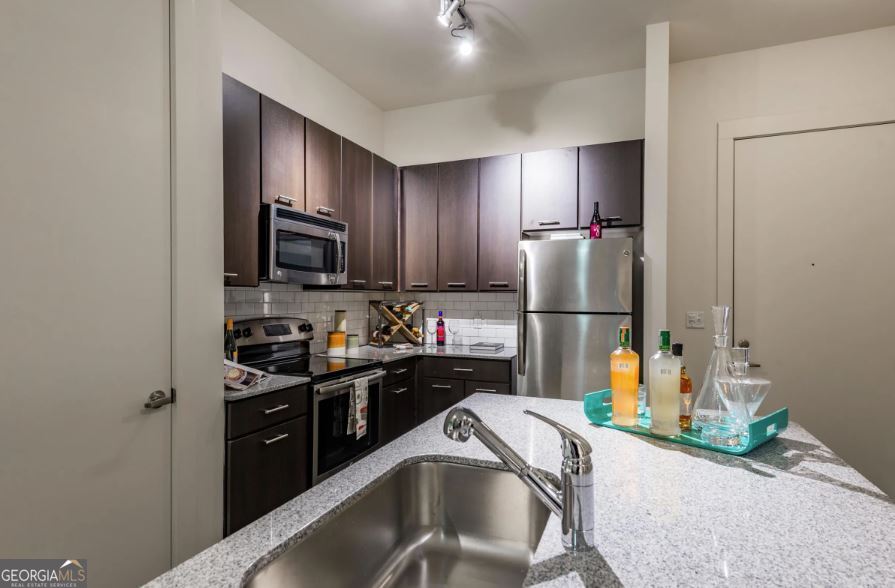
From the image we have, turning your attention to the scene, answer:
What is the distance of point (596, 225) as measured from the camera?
2.95 meters

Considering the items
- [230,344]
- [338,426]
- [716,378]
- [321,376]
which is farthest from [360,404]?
[716,378]

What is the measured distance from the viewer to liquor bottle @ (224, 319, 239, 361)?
2.23 meters

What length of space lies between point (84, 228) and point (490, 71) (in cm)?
274

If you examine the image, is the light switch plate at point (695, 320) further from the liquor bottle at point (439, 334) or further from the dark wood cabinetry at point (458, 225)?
the liquor bottle at point (439, 334)

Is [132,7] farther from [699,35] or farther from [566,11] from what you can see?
A: [699,35]

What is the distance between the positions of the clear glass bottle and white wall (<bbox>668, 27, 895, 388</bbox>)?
197 centimetres

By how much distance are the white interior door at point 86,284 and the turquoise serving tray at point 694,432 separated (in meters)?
1.47

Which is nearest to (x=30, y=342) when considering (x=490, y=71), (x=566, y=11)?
(x=566, y=11)

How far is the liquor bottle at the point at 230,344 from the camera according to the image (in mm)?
2234

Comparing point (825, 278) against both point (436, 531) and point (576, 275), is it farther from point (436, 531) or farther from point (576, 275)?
point (436, 531)

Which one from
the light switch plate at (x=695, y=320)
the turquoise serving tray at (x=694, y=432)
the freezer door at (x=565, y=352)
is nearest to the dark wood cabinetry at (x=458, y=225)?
the freezer door at (x=565, y=352)

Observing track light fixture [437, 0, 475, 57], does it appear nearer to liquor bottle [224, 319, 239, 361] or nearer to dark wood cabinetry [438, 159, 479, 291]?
dark wood cabinetry [438, 159, 479, 291]

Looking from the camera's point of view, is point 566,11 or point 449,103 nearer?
point 566,11

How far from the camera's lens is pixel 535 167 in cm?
323
